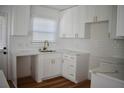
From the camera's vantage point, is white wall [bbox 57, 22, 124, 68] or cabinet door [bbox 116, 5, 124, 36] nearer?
cabinet door [bbox 116, 5, 124, 36]

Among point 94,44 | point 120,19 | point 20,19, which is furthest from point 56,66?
point 120,19

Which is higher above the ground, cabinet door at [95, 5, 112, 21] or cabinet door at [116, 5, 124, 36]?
cabinet door at [95, 5, 112, 21]

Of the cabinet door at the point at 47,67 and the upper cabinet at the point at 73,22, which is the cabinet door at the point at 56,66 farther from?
the upper cabinet at the point at 73,22

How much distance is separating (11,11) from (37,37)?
1.17 meters

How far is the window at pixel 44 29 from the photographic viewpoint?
3.86 m

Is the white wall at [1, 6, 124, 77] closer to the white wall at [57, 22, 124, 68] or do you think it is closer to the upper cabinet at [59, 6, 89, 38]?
the white wall at [57, 22, 124, 68]

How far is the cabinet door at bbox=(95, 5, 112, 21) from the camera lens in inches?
107

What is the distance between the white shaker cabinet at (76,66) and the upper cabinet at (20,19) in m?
1.50

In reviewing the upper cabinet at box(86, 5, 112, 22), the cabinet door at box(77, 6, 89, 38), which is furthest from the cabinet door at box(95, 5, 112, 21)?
the cabinet door at box(77, 6, 89, 38)

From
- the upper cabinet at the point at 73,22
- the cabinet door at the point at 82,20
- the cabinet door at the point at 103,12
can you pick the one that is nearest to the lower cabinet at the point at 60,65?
the cabinet door at the point at 82,20

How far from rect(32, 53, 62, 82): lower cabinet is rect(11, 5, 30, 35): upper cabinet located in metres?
0.91

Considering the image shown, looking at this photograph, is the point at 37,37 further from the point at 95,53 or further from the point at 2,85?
the point at 2,85

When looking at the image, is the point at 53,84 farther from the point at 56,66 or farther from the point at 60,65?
the point at 60,65

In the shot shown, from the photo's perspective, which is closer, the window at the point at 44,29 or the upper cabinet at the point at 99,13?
the upper cabinet at the point at 99,13
